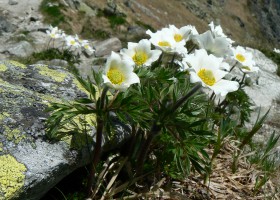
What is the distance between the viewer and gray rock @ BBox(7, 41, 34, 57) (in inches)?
482

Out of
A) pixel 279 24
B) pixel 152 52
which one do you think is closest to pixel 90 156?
pixel 152 52

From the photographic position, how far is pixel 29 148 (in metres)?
2.53

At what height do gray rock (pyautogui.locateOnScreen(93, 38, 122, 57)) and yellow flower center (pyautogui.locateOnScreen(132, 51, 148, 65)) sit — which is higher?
yellow flower center (pyautogui.locateOnScreen(132, 51, 148, 65))

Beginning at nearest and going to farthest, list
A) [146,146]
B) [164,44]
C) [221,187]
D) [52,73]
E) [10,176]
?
[10,176], [146,146], [164,44], [221,187], [52,73]

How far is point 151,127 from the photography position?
2605 mm

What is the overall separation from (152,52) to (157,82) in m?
0.27

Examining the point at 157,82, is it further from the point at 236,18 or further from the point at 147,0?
the point at 236,18

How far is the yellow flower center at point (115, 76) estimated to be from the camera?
7.97ft

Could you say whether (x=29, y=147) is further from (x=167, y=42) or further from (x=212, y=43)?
(x=212, y=43)

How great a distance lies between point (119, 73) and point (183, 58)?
47 centimetres

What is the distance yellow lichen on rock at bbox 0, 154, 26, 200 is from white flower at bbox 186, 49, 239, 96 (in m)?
1.18

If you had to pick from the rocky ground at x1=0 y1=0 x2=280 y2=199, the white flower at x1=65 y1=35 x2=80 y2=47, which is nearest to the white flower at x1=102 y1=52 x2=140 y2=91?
the rocky ground at x1=0 y1=0 x2=280 y2=199

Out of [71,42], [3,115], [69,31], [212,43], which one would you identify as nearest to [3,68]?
[3,115]

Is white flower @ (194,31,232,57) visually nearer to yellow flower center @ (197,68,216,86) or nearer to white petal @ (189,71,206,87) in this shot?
yellow flower center @ (197,68,216,86)
